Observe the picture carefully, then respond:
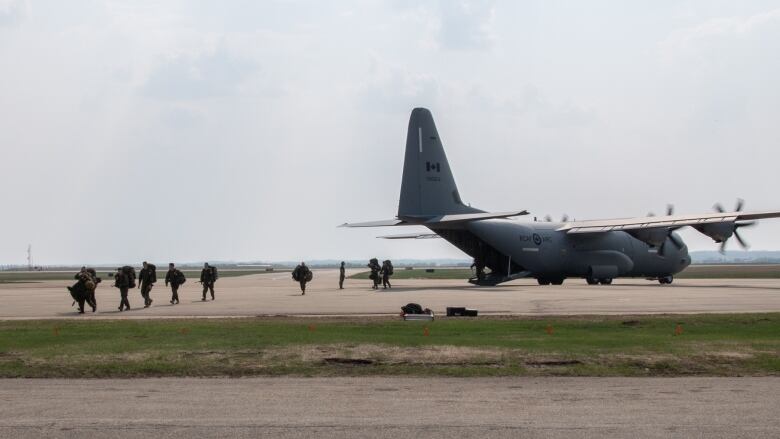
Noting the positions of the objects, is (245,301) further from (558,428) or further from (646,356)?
(558,428)

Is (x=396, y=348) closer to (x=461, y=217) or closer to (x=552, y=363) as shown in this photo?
(x=552, y=363)

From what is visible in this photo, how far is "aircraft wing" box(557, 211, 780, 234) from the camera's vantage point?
51.8m

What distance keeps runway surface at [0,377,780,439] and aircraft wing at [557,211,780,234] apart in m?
38.8

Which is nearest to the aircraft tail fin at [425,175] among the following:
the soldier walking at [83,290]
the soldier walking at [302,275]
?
the soldier walking at [302,275]

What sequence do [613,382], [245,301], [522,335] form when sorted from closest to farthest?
1. [613,382]
2. [522,335]
3. [245,301]

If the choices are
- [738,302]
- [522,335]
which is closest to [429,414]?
[522,335]

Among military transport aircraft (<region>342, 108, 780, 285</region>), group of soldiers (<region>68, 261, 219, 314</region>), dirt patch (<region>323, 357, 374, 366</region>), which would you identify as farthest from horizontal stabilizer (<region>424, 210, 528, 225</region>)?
dirt patch (<region>323, 357, 374, 366</region>)

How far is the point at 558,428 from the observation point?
1113cm

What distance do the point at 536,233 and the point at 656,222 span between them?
290 inches

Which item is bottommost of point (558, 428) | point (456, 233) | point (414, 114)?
point (558, 428)

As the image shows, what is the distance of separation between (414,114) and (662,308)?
23.3 metres

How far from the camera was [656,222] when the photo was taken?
186 ft

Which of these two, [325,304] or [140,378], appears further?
[325,304]

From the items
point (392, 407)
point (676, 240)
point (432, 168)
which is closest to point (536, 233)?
point (432, 168)
